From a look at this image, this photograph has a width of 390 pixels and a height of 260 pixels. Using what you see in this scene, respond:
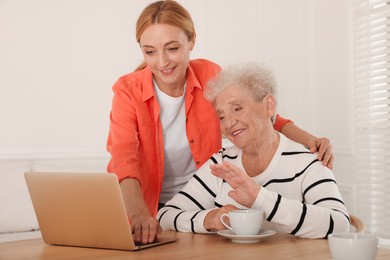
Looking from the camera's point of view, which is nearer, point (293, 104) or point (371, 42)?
point (371, 42)

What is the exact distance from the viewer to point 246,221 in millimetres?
1623

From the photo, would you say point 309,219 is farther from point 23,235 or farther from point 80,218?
point 23,235

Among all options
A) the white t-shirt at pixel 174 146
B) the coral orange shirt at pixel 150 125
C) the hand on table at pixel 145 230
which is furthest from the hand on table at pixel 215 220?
the white t-shirt at pixel 174 146

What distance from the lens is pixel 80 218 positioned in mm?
1573

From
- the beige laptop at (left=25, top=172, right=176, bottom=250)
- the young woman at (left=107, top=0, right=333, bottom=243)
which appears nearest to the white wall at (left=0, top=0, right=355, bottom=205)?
the young woman at (left=107, top=0, right=333, bottom=243)

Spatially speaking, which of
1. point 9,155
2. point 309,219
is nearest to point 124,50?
point 9,155

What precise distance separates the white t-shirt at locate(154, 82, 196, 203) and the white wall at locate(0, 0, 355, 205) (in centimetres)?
132

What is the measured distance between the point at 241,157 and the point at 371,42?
7.29 feet

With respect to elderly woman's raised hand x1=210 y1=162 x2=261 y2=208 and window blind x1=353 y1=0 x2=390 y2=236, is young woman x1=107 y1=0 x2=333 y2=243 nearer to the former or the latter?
elderly woman's raised hand x1=210 y1=162 x2=261 y2=208

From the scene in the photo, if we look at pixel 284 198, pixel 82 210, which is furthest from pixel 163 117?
pixel 82 210

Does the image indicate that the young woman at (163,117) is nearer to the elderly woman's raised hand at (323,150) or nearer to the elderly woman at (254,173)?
the elderly woman's raised hand at (323,150)

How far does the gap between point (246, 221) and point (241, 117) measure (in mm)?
586

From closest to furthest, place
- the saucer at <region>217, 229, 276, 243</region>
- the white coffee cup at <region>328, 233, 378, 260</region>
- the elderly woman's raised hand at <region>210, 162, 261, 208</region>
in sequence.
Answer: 1. the white coffee cup at <region>328, 233, 378, 260</region>
2. the saucer at <region>217, 229, 276, 243</region>
3. the elderly woman's raised hand at <region>210, 162, 261, 208</region>

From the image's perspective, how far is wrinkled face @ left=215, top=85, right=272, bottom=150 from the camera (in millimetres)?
2115
